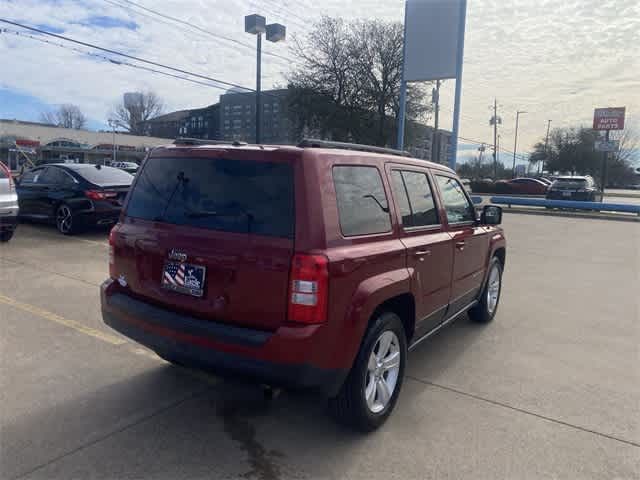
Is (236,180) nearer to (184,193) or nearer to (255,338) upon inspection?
(184,193)

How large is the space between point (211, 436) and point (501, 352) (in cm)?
293

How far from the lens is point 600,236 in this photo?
14.4 meters

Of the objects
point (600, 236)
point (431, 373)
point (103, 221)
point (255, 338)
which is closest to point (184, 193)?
point (255, 338)

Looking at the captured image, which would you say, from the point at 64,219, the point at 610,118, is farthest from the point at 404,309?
the point at 610,118

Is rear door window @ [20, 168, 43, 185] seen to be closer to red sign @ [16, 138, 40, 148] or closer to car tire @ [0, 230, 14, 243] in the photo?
car tire @ [0, 230, 14, 243]

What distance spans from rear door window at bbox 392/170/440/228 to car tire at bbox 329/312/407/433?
77 centimetres

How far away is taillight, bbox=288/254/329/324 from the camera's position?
2.54m

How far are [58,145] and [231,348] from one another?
180 feet

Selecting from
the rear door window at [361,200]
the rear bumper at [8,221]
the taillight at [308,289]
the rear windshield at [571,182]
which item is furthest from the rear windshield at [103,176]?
the rear windshield at [571,182]

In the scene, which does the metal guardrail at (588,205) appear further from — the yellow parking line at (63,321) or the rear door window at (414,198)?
the yellow parking line at (63,321)

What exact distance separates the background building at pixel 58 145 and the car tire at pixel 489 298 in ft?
131

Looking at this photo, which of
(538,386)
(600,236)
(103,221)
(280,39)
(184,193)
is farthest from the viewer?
(280,39)

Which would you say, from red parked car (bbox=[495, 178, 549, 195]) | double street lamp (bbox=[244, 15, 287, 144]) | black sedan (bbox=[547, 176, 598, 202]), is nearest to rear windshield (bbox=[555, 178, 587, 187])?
black sedan (bbox=[547, 176, 598, 202])

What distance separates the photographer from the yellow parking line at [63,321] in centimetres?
447
